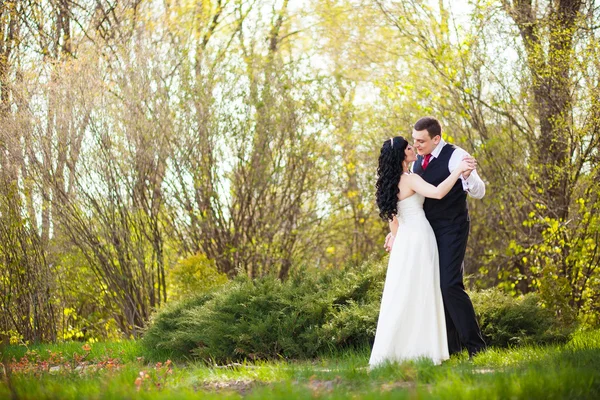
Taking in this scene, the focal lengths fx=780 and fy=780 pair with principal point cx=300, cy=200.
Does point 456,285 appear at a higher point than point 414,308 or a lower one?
higher

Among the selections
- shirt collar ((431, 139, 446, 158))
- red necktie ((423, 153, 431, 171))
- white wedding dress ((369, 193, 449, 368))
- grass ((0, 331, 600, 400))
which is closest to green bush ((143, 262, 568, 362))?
grass ((0, 331, 600, 400))

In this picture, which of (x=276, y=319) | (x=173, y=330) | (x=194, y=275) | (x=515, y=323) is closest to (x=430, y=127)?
(x=515, y=323)

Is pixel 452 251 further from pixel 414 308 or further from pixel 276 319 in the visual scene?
pixel 276 319

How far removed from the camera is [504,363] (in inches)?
215

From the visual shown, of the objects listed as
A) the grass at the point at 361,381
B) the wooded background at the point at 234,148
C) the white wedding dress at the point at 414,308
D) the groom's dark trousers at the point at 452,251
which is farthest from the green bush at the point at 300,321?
the wooded background at the point at 234,148

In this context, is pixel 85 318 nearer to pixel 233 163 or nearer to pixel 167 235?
pixel 167 235

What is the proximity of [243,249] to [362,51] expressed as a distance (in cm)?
478

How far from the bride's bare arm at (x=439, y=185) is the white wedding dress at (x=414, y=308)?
0.25m

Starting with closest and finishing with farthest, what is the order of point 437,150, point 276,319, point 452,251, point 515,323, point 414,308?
point 414,308 → point 452,251 → point 437,150 → point 515,323 → point 276,319

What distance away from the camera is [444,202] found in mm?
5957

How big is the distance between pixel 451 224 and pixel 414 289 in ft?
1.97

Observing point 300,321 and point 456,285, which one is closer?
point 456,285

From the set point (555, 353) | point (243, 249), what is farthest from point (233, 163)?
point (555, 353)

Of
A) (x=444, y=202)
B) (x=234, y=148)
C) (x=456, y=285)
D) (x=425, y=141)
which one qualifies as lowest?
(x=456, y=285)
